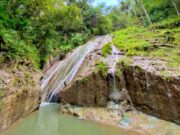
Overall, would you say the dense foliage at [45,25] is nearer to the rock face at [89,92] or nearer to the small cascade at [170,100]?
the rock face at [89,92]

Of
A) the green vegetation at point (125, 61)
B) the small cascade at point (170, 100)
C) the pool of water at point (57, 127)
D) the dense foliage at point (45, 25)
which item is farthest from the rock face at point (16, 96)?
the small cascade at point (170, 100)

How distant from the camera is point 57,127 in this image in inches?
320

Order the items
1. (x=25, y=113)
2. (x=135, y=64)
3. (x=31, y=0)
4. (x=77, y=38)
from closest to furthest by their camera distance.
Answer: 1. (x=25, y=113)
2. (x=135, y=64)
3. (x=31, y=0)
4. (x=77, y=38)

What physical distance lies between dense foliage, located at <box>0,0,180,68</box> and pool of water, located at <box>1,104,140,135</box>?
2.39 metres

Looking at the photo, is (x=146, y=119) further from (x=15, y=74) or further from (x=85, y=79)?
(x=15, y=74)

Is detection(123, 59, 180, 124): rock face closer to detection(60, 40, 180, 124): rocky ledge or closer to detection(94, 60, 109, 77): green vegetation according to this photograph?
detection(60, 40, 180, 124): rocky ledge

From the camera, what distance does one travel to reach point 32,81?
1009 centimetres

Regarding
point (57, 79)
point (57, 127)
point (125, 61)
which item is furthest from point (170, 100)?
point (57, 79)

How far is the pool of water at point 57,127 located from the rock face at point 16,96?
30 cm

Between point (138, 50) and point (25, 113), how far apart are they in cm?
585

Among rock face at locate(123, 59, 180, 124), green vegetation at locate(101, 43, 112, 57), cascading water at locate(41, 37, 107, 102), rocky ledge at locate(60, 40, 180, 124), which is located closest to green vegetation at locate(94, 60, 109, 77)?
rocky ledge at locate(60, 40, 180, 124)

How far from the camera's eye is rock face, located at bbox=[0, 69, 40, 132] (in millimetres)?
6984

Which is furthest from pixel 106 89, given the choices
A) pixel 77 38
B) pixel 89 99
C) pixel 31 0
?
pixel 77 38

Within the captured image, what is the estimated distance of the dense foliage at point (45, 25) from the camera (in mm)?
10384
